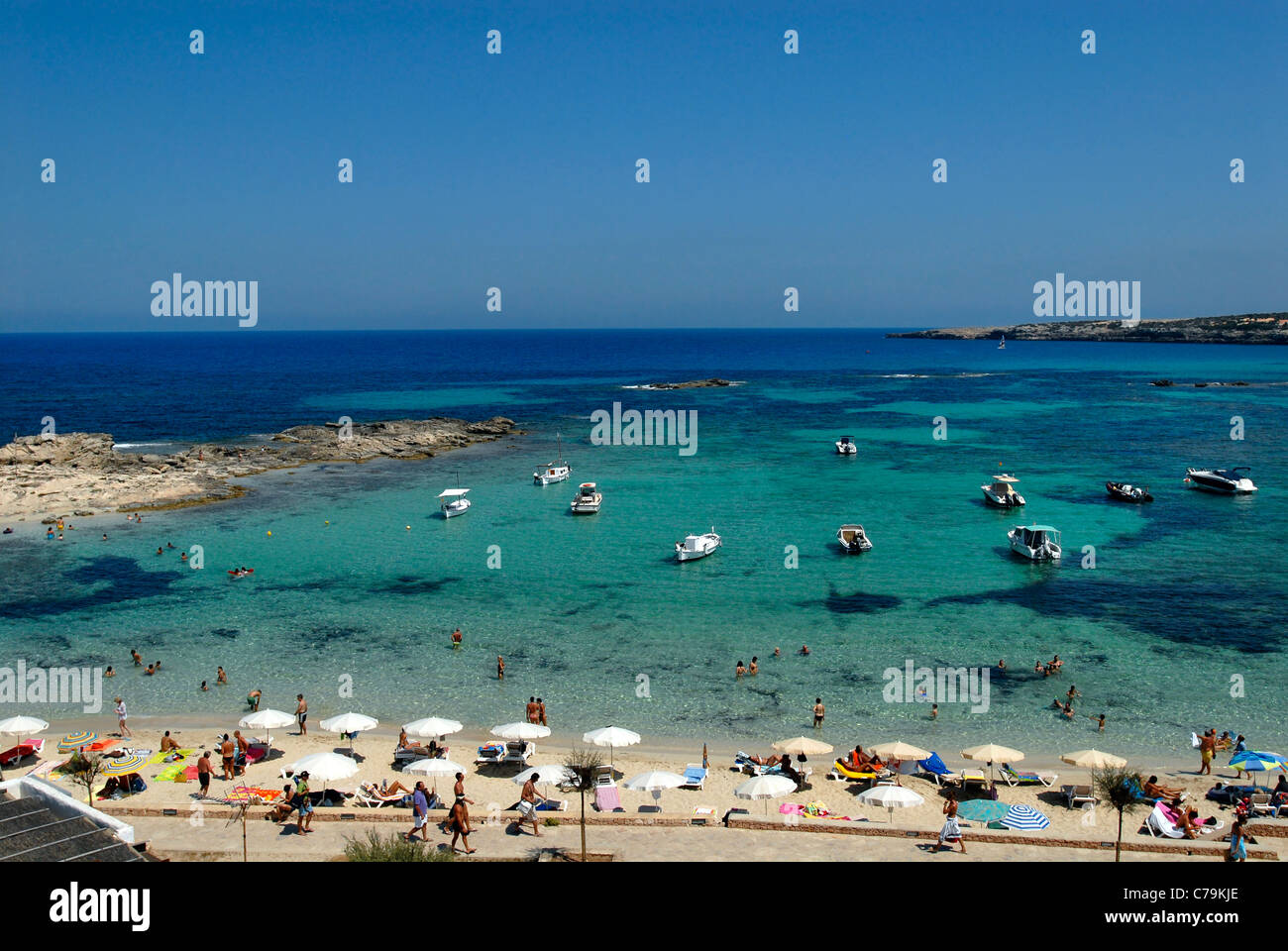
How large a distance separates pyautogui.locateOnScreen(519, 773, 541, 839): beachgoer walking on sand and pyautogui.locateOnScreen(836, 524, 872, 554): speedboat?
25480mm

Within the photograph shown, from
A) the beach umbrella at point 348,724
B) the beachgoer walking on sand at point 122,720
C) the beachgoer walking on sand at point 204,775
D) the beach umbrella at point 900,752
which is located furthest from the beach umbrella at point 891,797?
the beachgoer walking on sand at point 122,720

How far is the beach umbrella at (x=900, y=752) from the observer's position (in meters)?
22.3

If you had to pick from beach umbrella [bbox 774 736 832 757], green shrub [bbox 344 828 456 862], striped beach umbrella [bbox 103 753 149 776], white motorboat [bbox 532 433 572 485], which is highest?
white motorboat [bbox 532 433 572 485]

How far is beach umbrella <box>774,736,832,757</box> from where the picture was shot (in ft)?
73.9

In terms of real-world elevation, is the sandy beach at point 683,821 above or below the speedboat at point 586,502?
below

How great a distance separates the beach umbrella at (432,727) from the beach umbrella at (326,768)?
8.71 feet

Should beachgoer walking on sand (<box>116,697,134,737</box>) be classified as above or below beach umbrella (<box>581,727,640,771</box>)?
below

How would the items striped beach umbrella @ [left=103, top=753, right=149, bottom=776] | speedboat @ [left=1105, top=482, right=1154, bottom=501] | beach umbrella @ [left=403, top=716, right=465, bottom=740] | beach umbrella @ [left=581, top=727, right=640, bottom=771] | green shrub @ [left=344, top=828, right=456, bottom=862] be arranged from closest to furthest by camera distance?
green shrub @ [left=344, top=828, right=456, bottom=862], striped beach umbrella @ [left=103, top=753, right=149, bottom=776], beach umbrella @ [left=581, top=727, right=640, bottom=771], beach umbrella @ [left=403, top=716, right=465, bottom=740], speedboat @ [left=1105, top=482, right=1154, bottom=501]

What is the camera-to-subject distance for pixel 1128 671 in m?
29.0

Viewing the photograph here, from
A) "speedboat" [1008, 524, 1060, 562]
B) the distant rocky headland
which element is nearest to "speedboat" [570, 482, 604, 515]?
the distant rocky headland

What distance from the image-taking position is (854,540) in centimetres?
4356

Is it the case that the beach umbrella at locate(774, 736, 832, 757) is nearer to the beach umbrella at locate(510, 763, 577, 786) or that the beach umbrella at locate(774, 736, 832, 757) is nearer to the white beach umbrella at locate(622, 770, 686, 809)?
the white beach umbrella at locate(622, 770, 686, 809)

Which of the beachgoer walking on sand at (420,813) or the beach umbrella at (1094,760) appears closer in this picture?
the beachgoer walking on sand at (420,813)

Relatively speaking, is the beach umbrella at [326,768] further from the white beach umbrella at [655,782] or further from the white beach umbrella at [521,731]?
the white beach umbrella at [655,782]
